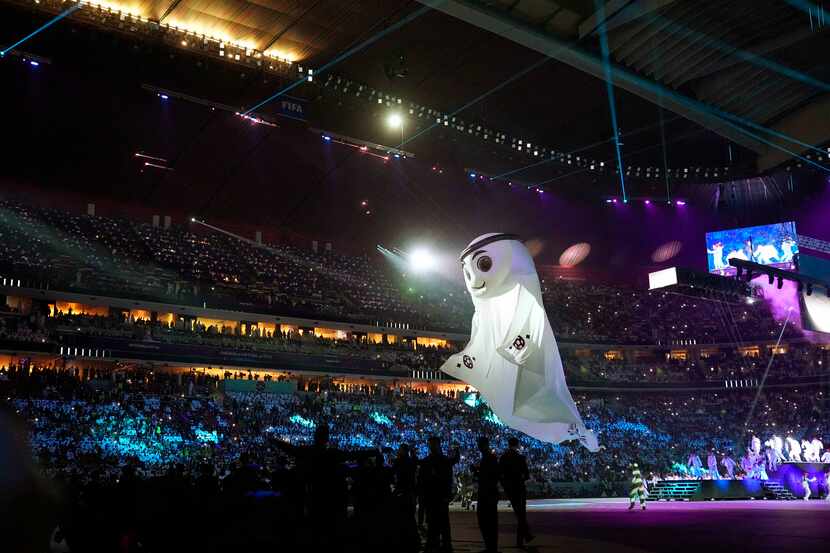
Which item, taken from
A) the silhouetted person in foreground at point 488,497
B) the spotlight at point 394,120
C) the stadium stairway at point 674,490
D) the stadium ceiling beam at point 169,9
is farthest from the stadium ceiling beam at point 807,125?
the silhouetted person in foreground at point 488,497

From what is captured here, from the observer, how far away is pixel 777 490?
23750mm

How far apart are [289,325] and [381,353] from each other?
5.85 m

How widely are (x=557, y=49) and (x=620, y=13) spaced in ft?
10.1

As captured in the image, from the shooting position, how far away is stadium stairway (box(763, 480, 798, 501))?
23484mm

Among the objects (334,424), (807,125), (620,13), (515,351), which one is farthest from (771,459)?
(515,351)

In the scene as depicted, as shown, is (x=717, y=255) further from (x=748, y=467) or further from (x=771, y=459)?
(x=748, y=467)

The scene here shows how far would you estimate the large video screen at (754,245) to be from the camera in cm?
3838

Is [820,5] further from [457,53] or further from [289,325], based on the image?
[289,325]

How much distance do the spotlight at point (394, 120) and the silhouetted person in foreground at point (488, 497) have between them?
87.1ft

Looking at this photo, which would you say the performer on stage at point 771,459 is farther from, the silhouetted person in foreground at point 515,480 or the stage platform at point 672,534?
the silhouetted person in foreground at point 515,480

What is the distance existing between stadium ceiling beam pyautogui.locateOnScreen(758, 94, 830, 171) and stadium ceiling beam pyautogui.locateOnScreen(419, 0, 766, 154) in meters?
A: 3.74

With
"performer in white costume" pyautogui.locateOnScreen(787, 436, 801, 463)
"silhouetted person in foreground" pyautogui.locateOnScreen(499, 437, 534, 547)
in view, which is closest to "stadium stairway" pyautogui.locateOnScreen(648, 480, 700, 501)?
"performer in white costume" pyautogui.locateOnScreen(787, 436, 801, 463)

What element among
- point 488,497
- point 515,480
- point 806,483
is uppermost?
point 515,480

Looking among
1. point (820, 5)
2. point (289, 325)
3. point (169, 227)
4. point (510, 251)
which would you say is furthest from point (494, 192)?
point (510, 251)
